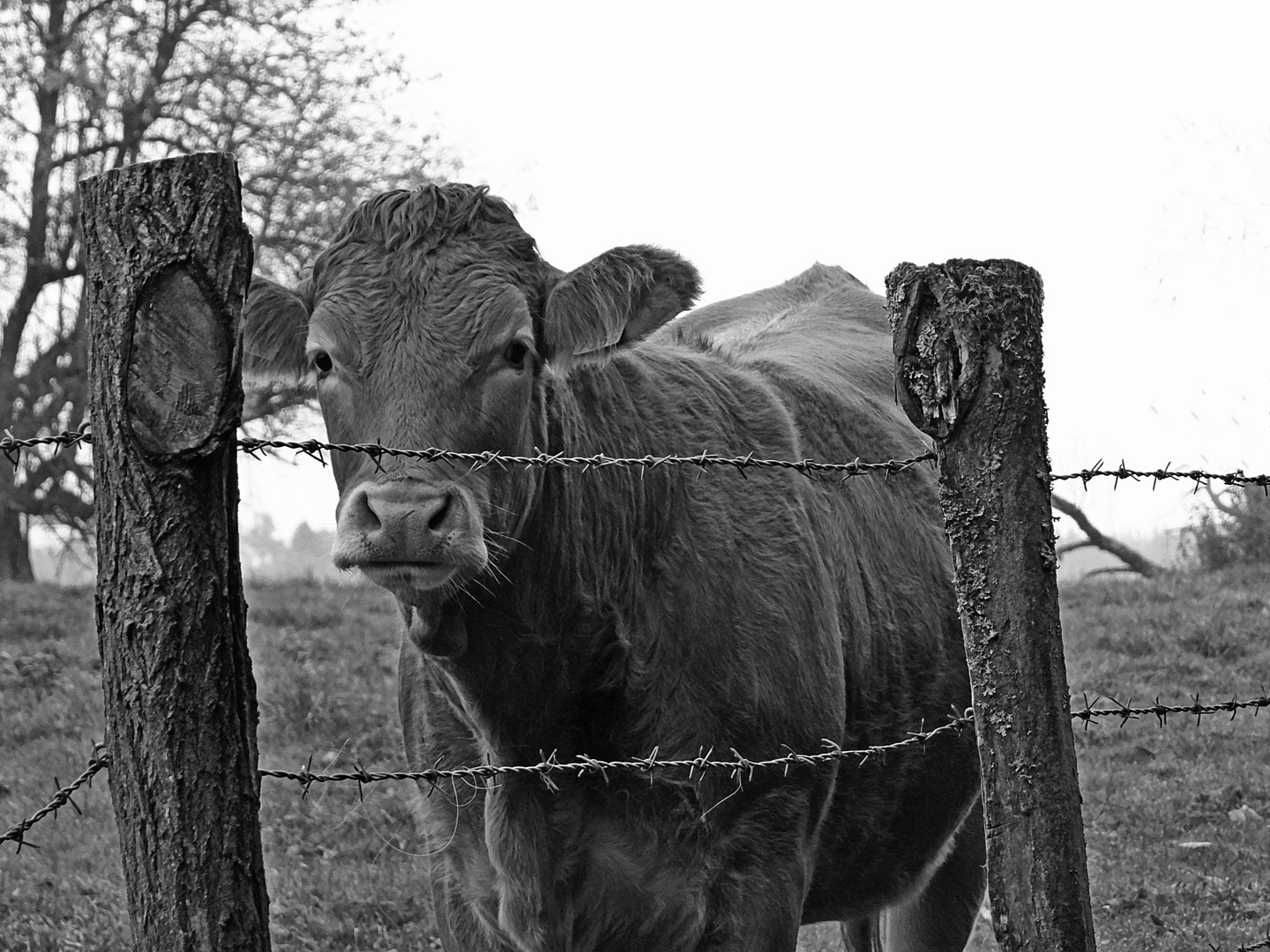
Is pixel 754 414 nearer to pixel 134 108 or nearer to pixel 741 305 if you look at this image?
pixel 741 305

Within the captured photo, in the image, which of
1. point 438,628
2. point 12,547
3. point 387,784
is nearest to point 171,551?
point 438,628

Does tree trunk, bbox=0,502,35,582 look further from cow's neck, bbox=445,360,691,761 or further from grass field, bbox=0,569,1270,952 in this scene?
cow's neck, bbox=445,360,691,761

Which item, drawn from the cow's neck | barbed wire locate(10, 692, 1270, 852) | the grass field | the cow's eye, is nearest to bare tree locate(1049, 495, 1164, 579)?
the grass field

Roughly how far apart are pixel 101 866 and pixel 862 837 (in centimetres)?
420

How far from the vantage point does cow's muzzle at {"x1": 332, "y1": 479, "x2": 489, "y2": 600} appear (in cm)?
296

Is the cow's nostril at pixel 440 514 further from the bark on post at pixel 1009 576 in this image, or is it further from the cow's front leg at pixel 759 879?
the cow's front leg at pixel 759 879

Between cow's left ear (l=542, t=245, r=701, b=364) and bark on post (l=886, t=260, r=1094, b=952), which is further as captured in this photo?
cow's left ear (l=542, t=245, r=701, b=364)

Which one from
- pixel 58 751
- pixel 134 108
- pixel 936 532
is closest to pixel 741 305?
pixel 936 532

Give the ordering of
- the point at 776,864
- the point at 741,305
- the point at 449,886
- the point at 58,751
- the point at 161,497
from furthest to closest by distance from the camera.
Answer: the point at 58,751
the point at 741,305
the point at 449,886
the point at 776,864
the point at 161,497

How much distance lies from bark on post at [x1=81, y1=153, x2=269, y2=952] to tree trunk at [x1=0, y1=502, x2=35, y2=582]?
64.0 ft

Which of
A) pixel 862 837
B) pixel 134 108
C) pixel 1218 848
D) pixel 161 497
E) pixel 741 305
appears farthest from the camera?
pixel 134 108

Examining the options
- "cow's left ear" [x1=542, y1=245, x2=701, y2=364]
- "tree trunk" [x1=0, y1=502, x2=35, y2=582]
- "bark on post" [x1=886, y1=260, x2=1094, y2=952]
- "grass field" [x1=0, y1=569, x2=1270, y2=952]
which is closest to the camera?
"bark on post" [x1=886, y1=260, x2=1094, y2=952]

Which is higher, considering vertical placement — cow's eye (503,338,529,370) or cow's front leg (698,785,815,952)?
cow's eye (503,338,529,370)

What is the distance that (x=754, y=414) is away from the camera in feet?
15.1
